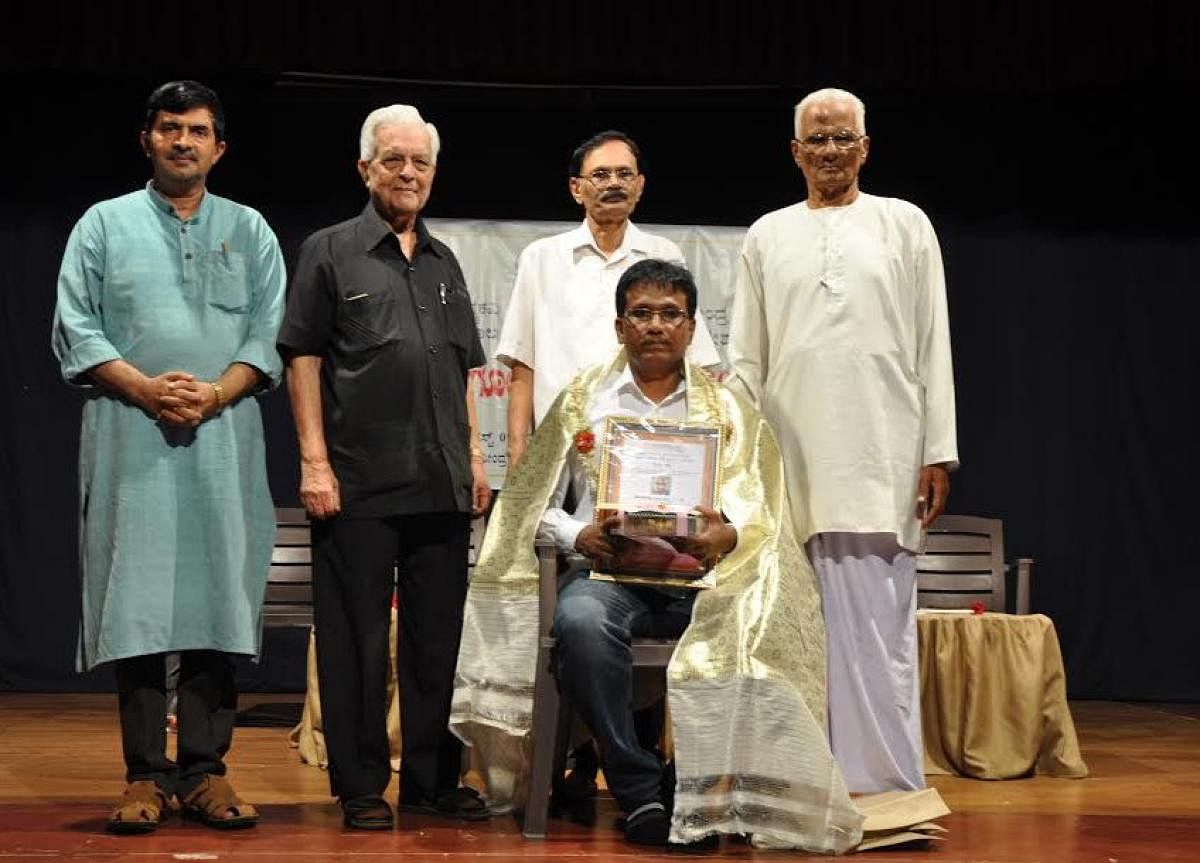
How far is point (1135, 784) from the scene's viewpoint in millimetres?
5488

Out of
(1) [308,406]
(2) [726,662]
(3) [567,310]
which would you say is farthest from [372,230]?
(2) [726,662]

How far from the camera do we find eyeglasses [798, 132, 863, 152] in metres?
4.45

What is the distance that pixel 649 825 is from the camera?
3.96 metres

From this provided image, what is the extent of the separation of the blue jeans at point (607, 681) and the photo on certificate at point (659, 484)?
140 mm

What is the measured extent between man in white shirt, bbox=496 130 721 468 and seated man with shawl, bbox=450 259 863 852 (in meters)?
0.44

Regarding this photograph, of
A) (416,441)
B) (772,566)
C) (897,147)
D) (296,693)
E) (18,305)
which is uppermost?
(897,147)

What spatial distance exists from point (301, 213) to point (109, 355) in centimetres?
400

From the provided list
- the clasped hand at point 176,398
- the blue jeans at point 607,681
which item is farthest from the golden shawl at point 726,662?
the clasped hand at point 176,398

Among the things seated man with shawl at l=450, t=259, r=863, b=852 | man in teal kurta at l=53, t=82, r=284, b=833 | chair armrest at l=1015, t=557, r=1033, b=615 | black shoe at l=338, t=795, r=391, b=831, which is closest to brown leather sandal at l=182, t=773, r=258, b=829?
man in teal kurta at l=53, t=82, r=284, b=833

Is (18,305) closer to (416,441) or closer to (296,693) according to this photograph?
(296,693)

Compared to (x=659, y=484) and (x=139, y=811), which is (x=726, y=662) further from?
(x=139, y=811)

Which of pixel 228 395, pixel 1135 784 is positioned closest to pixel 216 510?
pixel 228 395

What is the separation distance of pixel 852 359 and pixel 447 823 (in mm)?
1513

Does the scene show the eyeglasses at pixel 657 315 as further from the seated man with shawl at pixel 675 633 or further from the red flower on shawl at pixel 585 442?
the red flower on shawl at pixel 585 442
